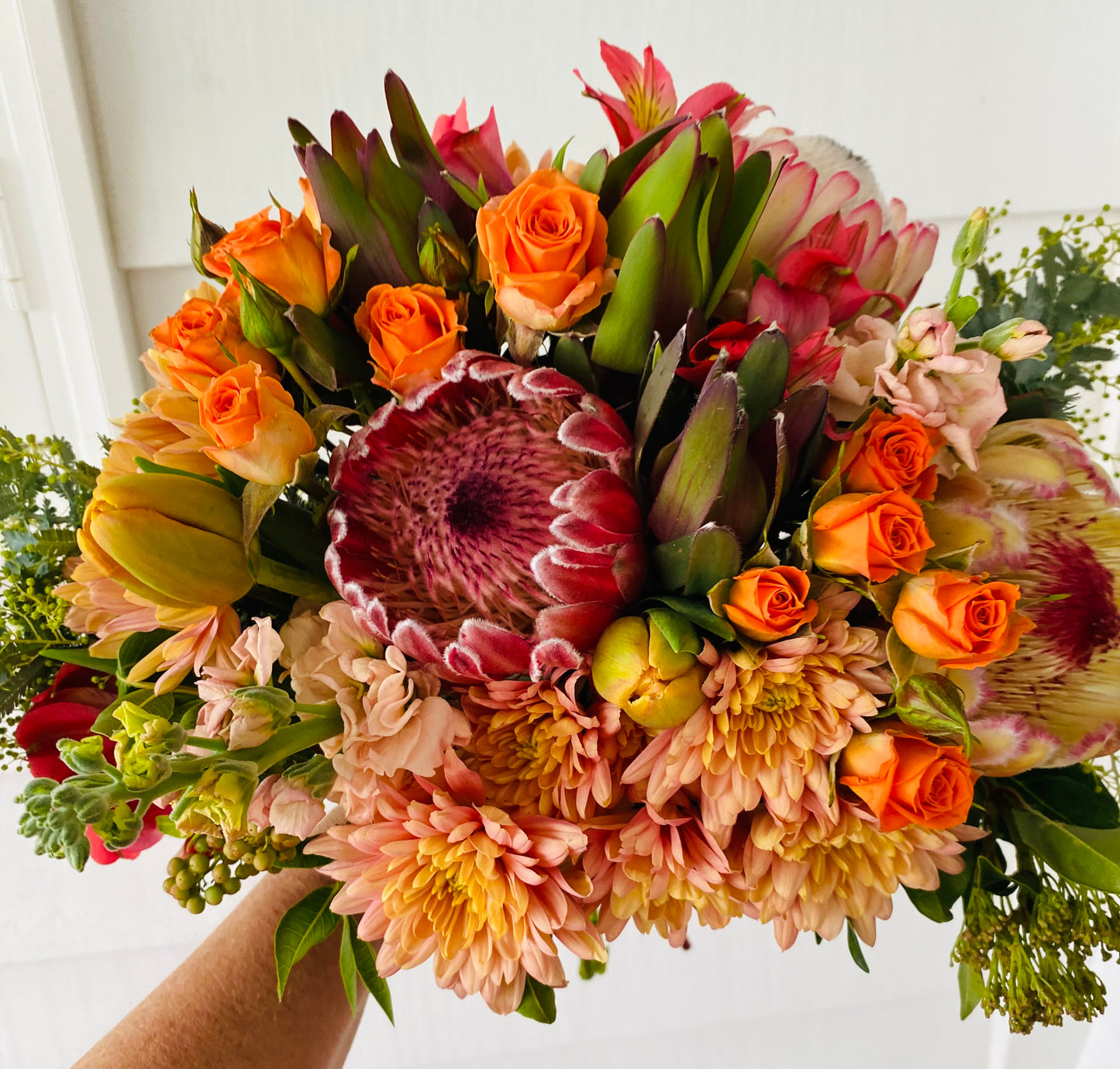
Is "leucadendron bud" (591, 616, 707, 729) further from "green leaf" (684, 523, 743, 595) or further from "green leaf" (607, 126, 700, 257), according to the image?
"green leaf" (607, 126, 700, 257)

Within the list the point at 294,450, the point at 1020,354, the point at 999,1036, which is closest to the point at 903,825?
the point at 1020,354

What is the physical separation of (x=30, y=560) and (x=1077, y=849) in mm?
574

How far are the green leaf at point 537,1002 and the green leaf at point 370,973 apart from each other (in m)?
0.07

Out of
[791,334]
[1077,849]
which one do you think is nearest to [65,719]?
[791,334]

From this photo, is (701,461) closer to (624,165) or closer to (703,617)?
(703,617)

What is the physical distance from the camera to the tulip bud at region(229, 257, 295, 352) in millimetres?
385

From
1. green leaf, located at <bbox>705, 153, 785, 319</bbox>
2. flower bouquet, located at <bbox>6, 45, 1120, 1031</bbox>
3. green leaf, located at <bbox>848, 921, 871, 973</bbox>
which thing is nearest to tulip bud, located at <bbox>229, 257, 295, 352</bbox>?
flower bouquet, located at <bbox>6, 45, 1120, 1031</bbox>

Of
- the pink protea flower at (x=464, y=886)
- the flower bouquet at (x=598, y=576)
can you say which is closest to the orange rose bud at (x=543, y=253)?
the flower bouquet at (x=598, y=576)

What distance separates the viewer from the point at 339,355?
0.41 meters

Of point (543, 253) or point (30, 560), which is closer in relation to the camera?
point (543, 253)

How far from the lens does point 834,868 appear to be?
1.34ft

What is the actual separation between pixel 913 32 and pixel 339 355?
3.09 ft

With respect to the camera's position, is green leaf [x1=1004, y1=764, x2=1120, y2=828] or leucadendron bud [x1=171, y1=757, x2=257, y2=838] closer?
leucadendron bud [x1=171, y1=757, x2=257, y2=838]

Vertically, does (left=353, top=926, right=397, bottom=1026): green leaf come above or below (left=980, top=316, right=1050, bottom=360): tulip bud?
below
